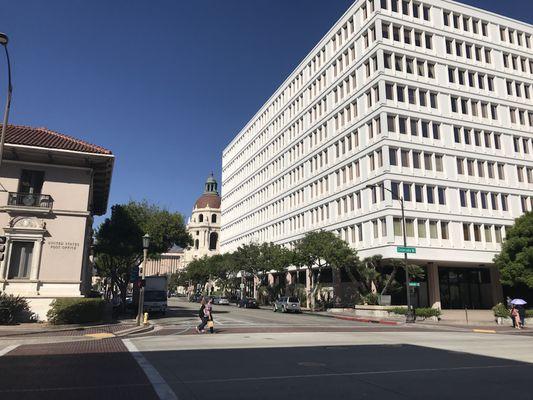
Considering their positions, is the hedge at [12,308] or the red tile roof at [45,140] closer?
the hedge at [12,308]

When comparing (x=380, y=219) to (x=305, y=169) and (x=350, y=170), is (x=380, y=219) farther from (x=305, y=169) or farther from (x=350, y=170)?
(x=305, y=169)

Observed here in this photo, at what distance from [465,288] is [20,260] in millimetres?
43999

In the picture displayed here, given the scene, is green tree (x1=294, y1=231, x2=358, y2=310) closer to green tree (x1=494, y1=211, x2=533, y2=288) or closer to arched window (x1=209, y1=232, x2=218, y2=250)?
green tree (x1=494, y1=211, x2=533, y2=288)

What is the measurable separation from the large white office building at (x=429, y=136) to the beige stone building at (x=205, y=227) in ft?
270

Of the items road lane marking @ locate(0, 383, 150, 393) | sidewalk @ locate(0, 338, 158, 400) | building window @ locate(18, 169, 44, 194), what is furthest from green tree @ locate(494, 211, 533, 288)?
road lane marking @ locate(0, 383, 150, 393)

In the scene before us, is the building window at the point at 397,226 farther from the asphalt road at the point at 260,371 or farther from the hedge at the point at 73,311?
the hedge at the point at 73,311

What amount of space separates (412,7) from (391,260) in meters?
28.4

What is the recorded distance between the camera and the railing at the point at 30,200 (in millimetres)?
24594

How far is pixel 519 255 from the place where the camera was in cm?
4031

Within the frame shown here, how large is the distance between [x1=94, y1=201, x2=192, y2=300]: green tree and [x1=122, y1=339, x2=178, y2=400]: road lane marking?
20544 millimetres

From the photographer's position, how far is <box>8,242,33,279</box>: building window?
79.9 ft

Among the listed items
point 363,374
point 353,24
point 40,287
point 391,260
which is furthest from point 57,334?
point 353,24

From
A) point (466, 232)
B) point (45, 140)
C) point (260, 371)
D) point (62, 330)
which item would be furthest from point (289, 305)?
point (260, 371)

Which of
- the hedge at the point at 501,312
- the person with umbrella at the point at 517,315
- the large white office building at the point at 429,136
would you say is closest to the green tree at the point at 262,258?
the large white office building at the point at 429,136
